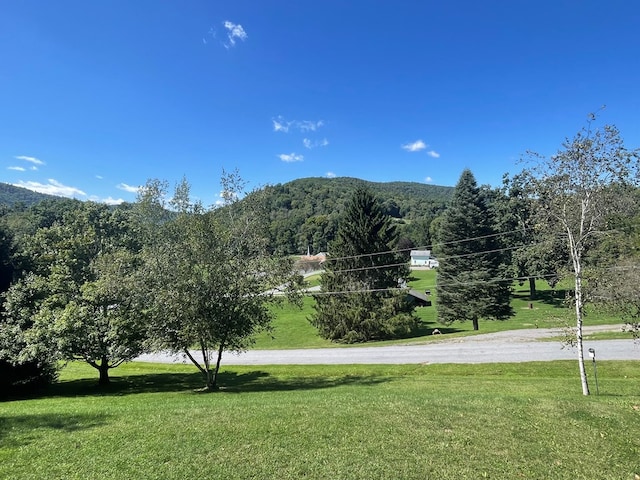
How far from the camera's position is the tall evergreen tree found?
3291 cm

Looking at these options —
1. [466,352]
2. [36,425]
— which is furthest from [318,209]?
[36,425]

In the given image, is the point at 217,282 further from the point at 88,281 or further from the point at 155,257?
the point at 88,281

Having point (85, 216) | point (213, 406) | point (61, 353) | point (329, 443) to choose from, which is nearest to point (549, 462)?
point (329, 443)

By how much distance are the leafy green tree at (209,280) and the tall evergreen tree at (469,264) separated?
2243 cm

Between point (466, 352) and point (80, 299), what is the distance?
2021 centimetres

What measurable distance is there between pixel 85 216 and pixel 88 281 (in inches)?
161

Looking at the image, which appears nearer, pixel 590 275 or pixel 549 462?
pixel 549 462

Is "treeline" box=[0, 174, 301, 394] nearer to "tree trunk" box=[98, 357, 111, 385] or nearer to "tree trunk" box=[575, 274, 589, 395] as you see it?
"tree trunk" box=[98, 357, 111, 385]

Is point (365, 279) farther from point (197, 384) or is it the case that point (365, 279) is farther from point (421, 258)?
point (421, 258)

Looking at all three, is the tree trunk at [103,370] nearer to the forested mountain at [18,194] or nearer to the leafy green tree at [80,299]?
the leafy green tree at [80,299]

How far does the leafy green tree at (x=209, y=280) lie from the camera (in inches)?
540

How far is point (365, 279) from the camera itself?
31203 mm

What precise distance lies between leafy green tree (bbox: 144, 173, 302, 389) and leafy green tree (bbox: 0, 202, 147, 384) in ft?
4.73

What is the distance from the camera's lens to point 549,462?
575 centimetres
